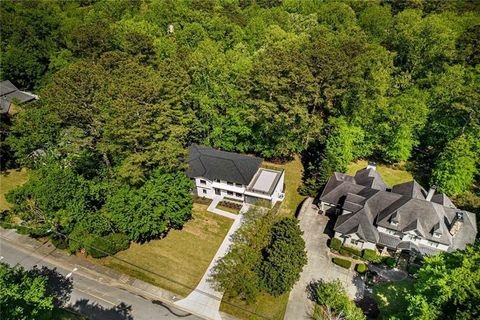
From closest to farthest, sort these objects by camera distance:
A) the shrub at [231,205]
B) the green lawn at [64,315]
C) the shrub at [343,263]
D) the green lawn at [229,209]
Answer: the green lawn at [64,315] < the shrub at [343,263] < the green lawn at [229,209] < the shrub at [231,205]

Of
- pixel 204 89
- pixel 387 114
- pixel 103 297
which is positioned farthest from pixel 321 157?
pixel 103 297

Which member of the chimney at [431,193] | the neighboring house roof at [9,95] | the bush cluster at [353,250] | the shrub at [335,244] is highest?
the chimney at [431,193]

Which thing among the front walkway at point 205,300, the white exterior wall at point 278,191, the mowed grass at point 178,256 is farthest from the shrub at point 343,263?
the mowed grass at point 178,256

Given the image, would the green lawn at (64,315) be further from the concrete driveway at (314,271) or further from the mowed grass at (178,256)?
the concrete driveway at (314,271)

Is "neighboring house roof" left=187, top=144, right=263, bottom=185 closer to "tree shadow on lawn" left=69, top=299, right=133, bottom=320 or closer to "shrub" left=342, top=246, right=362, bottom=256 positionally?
"shrub" left=342, top=246, right=362, bottom=256

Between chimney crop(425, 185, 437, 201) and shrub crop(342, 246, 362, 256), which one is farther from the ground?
chimney crop(425, 185, 437, 201)

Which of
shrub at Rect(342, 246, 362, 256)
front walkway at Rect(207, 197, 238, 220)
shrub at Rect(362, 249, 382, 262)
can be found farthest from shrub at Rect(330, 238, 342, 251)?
front walkway at Rect(207, 197, 238, 220)
